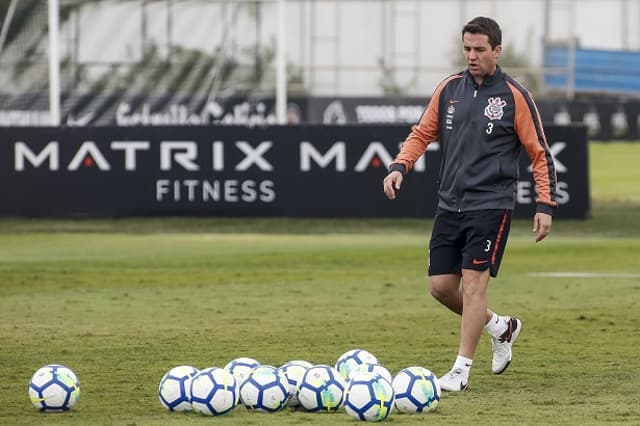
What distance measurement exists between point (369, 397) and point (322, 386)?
1.21ft

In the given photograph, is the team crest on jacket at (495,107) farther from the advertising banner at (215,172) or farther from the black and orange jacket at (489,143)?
the advertising banner at (215,172)

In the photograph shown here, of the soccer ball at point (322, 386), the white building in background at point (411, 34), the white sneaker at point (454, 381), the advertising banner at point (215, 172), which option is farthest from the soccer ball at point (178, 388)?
the white building in background at point (411, 34)

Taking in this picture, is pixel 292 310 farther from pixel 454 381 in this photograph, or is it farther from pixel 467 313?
pixel 454 381

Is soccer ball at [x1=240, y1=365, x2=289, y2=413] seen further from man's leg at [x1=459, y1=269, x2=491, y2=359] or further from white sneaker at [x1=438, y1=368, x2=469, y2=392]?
man's leg at [x1=459, y1=269, x2=491, y2=359]

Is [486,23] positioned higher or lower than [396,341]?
Result: higher

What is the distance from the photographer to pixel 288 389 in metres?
8.10

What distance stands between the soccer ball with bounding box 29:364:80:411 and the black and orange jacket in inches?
97.2

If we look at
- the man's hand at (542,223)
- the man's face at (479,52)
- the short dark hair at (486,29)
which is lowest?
the man's hand at (542,223)

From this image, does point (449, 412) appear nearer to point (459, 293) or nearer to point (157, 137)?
point (459, 293)

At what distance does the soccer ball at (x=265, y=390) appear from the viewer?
26.4 feet

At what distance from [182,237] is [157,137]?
2.32m

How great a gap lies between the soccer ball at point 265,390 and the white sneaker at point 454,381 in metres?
1.21

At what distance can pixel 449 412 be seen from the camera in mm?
8195

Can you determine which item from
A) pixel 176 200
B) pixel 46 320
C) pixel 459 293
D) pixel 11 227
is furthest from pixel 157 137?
pixel 459 293
